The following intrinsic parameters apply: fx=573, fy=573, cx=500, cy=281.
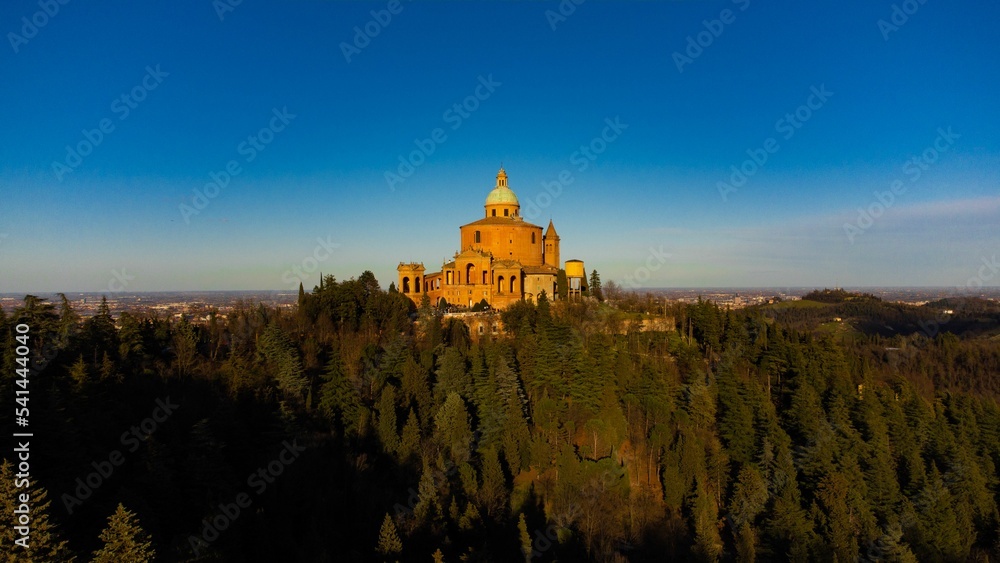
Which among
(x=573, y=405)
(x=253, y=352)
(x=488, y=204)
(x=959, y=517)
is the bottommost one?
(x=959, y=517)

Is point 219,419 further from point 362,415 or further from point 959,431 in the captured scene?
point 959,431

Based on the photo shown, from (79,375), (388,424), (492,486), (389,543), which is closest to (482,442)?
(492,486)

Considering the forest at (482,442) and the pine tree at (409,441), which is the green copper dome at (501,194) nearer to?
the forest at (482,442)

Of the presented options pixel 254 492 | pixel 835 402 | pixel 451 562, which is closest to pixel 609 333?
pixel 835 402

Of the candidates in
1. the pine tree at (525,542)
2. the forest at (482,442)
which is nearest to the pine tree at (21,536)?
the forest at (482,442)

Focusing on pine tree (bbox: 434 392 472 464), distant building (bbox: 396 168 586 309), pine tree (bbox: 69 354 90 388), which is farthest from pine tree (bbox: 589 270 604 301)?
pine tree (bbox: 69 354 90 388)

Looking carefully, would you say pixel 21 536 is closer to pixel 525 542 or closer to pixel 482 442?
pixel 525 542
